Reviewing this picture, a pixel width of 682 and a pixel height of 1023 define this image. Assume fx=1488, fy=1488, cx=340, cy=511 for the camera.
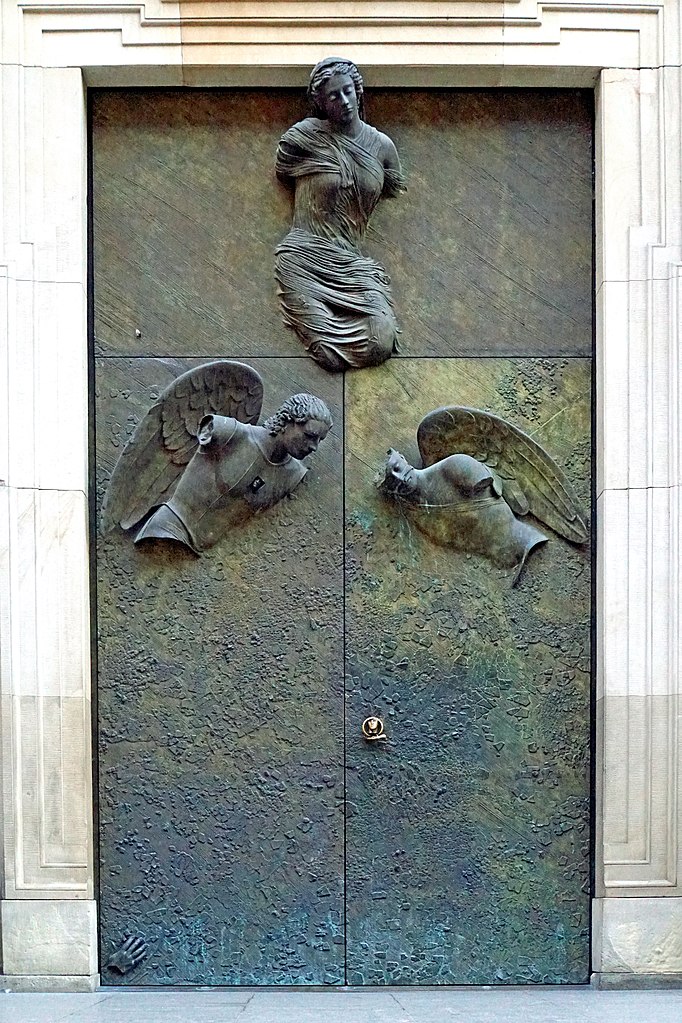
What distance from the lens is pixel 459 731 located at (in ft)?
25.1

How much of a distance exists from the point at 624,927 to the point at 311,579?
2339 millimetres

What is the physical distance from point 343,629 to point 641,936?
2.13 m

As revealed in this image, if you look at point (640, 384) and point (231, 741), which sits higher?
point (640, 384)

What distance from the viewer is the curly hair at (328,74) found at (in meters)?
7.40

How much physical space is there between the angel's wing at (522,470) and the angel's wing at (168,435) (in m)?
0.99

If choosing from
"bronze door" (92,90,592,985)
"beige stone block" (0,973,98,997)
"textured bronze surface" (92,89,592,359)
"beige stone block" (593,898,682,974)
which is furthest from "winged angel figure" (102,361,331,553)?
"beige stone block" (593,898,682,974)

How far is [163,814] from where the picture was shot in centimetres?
761

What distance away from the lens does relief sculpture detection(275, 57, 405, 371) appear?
759cm

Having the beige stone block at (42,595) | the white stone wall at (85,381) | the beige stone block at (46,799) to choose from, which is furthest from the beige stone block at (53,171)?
the beige stone block at (46,799)

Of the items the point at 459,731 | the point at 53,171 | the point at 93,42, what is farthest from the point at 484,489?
the point at 93,42

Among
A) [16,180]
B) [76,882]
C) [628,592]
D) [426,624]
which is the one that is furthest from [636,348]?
[76,882]

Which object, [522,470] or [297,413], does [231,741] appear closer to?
[297,413]

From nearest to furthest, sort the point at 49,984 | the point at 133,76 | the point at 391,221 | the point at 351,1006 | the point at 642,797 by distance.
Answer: the point at 351,1006 → the point at 49,984 → the point at 642,797 → the point at 133,76 → the point at 391,221

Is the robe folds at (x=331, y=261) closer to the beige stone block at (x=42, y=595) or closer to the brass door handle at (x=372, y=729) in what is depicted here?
the beige stone block at (x=42, y=595)
